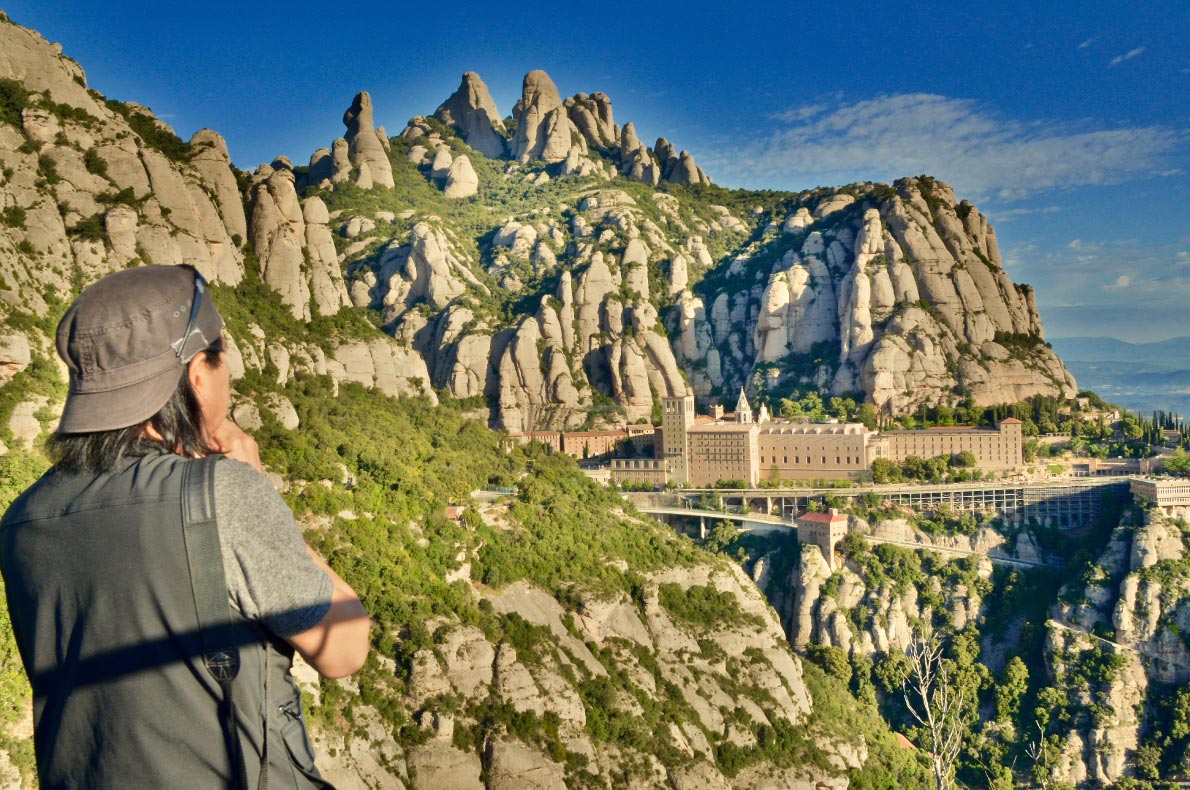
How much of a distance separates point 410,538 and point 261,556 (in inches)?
1175

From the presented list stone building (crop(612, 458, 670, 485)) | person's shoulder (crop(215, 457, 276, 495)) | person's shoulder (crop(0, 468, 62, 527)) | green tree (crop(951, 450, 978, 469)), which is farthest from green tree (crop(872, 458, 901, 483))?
person's shoulder (crop(0, 468, 62, 527))

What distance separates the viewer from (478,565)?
32219 millimetres

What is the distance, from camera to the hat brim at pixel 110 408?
6.42ft

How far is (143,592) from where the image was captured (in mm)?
1901

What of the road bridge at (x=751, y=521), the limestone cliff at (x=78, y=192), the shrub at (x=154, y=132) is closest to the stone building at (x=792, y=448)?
the road bridge at (x=751, y=521)

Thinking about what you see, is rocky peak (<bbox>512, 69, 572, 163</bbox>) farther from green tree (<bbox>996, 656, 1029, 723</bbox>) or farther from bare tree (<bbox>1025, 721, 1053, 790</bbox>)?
bare tree (<bbox>1025, 721, 1053, 790</bbox>)

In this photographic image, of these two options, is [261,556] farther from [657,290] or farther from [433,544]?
[657,290]

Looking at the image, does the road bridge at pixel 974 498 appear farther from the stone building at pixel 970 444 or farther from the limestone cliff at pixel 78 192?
the limestone cliff at pixel 78 192

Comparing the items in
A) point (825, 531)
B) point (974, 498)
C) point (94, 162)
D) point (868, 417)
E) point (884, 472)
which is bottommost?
point (825, 531)

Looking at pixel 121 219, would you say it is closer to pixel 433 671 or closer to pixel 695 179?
pixel 433 671

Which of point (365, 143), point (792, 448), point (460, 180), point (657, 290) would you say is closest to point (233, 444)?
point (792, 448)

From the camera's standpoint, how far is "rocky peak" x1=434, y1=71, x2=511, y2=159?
11550cm

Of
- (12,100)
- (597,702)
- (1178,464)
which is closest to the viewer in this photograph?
(597,702)

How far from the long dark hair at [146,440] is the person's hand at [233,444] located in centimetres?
7
